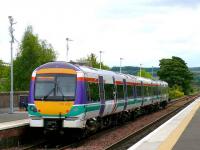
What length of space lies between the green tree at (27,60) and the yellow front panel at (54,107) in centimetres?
6448

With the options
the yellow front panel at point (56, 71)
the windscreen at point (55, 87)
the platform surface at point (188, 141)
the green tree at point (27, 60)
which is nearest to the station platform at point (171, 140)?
the platform surface at point (188, 141)

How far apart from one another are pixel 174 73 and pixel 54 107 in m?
124

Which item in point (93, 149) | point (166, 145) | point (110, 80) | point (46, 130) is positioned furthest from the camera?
point (110, 80)

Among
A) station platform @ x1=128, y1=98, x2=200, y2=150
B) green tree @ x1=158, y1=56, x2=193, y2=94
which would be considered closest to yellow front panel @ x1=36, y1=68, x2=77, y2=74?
station platform @ x1=128, y1=98, x2=200, y2=150

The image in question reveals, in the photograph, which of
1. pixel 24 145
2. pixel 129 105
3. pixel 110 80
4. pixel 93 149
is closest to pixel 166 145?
pixel 93 149

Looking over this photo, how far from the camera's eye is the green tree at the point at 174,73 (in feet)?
468

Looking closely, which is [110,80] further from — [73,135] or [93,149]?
[93,149]

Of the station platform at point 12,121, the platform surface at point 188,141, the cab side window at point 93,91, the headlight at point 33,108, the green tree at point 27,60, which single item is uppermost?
the green tree at point 27,60

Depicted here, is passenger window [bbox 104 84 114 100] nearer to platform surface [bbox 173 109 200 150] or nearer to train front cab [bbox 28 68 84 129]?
train front cab [bbox 28 68 84 129]

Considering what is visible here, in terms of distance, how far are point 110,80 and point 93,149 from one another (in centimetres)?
781

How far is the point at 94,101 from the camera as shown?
73.2 ft

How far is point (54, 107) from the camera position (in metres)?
20.1

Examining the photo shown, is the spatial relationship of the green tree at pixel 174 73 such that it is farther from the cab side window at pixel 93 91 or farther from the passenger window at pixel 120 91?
the cab side window at pixel 93 91

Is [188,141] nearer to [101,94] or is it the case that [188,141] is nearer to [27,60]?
[101,94]
